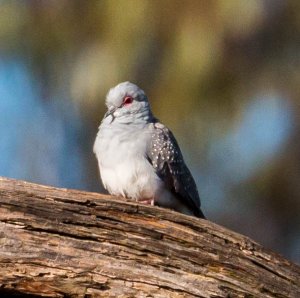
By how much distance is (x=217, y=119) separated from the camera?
20.9ft

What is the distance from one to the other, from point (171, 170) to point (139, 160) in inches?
8.0

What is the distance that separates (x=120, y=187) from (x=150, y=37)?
5.81 ft

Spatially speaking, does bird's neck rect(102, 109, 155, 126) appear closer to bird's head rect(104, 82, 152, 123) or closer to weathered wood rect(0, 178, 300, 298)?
bird's head rect(104, 82, 152, 123)

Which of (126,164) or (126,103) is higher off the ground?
(126,103)

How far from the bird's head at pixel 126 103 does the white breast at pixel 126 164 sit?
5.3 inches

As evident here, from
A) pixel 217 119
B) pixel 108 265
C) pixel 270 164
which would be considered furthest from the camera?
pixel 270 164

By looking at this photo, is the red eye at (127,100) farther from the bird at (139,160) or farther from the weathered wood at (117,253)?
the weathered wood at (117,253)

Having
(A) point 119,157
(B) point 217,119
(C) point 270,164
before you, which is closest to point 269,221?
(C) point 270,164

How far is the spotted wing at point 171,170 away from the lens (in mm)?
5043

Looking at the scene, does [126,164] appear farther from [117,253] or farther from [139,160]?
[117,253]

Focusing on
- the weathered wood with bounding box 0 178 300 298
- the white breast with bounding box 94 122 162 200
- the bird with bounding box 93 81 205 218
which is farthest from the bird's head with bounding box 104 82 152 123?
the weathered wood with bounding box 0 178 300 298

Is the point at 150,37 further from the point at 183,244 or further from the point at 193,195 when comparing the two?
the point at 183,244

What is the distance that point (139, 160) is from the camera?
503 centimetres

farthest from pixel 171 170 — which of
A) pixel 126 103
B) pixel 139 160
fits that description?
pixel 126 103
